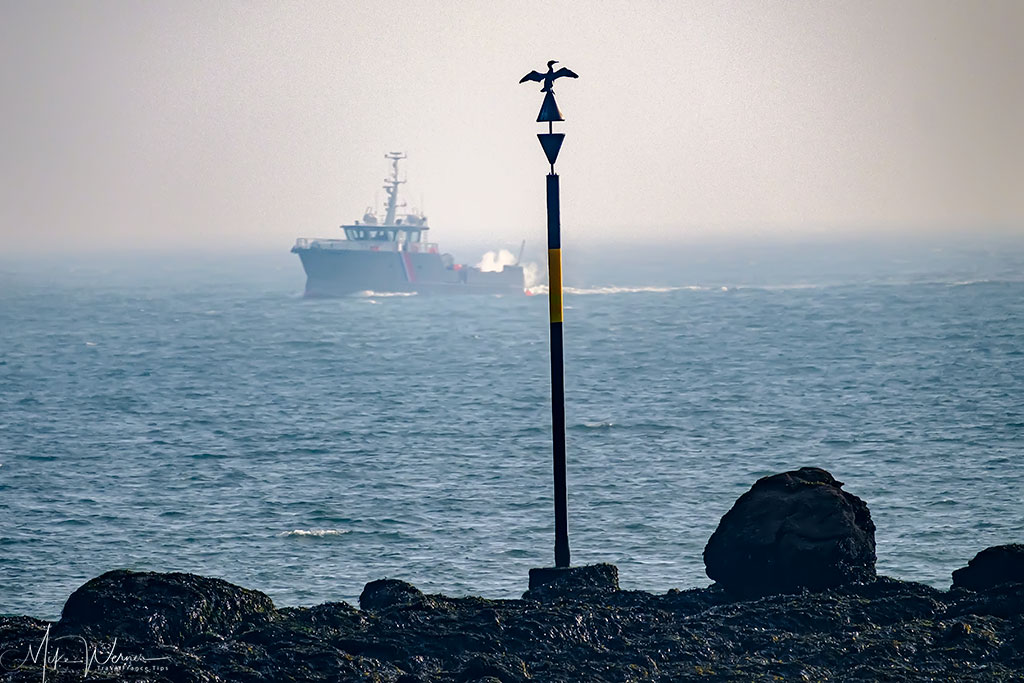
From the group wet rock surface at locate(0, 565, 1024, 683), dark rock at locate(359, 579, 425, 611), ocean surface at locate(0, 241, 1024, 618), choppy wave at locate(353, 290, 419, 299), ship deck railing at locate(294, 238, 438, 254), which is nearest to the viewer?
wet rock surface at locate(0, 565, 1024, 683)

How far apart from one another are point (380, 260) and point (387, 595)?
109979 mm

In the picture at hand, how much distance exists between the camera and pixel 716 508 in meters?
28.8

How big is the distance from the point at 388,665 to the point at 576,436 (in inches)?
1101

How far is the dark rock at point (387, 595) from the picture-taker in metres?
15.8

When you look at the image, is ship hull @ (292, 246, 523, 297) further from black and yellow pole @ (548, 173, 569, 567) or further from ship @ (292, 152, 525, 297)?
black and yellow pole @ (548, 173, 569, 567)

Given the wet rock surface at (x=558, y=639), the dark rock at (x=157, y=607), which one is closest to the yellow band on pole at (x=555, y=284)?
the wet rock surface at (x=558, y=639)

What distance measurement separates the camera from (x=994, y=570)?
16.1m

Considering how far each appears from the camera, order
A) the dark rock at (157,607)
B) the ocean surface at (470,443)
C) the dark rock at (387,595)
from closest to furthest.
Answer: the dark rock at (157,607)
the dark rock at (387,595)
the ocean surface at (470,443)

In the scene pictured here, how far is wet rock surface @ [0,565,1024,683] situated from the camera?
12633 millimetres

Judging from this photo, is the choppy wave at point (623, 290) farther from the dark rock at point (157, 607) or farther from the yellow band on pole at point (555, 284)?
the dark rock at point (157, 607)

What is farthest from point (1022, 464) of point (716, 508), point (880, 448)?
point (716, 508)

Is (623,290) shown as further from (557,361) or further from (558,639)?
(558,639)

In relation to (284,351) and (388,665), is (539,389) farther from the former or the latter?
(388,665)

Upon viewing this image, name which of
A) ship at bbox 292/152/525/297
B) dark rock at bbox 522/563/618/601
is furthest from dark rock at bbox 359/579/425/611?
ship at bbox 292/152/525/297
